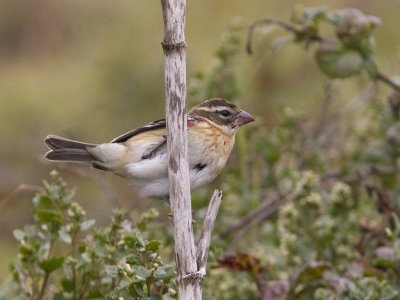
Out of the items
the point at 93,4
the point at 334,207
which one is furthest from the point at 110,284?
the point at 93,4

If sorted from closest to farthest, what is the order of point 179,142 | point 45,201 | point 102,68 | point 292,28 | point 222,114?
point 179,142
point 45,201
point 222,114
point 292,28
point 102,68

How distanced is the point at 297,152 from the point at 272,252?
35.6 inches

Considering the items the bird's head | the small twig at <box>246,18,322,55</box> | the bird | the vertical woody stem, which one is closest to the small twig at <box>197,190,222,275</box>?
the vertical woody stem

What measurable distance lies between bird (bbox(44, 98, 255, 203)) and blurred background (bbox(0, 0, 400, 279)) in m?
2.76

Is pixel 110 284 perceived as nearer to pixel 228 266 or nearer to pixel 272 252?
pixel 228 266

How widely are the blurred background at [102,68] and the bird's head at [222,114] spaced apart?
8.64 ft

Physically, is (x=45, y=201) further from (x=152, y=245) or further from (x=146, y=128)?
(x=152, y=245)

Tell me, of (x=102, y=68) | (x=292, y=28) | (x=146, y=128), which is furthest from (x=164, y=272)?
(x=102, y=68)

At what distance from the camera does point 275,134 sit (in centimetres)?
467

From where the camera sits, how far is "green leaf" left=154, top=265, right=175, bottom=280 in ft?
8.70

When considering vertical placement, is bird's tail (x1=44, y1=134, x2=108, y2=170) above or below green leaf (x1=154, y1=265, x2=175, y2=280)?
above

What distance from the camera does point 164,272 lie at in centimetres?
265

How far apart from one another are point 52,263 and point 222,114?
741 mm

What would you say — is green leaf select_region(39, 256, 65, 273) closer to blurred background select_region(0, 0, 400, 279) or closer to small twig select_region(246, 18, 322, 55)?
small twig select_region(246, 18, 322, 55)
